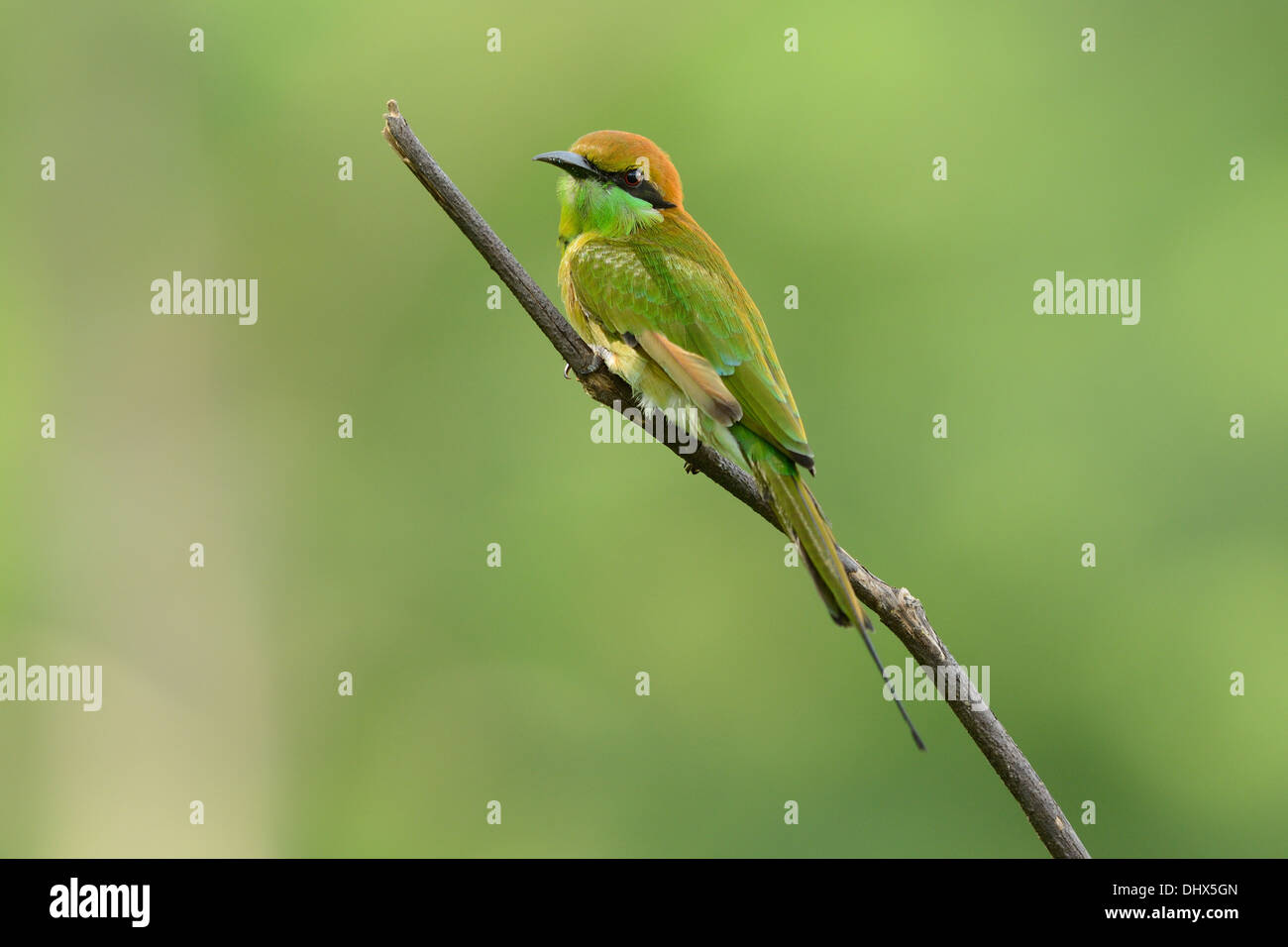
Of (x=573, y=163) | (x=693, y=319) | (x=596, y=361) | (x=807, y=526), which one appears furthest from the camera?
(x=573, y=163)

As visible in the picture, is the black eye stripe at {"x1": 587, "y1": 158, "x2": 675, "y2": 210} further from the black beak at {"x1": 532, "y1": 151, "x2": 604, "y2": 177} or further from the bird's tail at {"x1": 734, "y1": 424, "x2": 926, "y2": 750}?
the bird's tail at {"x1": 734, "y1": 424, "x2": 926, "y2": 750}

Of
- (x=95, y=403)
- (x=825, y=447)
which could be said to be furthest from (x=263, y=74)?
(x=825, y=447)

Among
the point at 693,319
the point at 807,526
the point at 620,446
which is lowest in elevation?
the point at 807,526

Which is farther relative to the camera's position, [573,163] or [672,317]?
[573,163]

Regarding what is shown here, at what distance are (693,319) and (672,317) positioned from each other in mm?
52

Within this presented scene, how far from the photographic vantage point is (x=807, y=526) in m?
2.74

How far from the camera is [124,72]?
351 inches

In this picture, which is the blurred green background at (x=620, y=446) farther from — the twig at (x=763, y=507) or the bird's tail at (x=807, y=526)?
the twig at (x=763, y=507)

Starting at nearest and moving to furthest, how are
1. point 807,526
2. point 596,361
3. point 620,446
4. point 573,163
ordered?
point 807,526 → point 596,361 → point 573,163 → point 620,446

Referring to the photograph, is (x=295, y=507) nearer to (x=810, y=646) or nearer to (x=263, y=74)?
(x=263, y=74)

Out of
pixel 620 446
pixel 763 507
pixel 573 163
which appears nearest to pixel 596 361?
pixel 763 507

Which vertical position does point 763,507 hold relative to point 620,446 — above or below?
below

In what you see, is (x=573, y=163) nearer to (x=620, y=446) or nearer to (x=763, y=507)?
(x=763, y=507)

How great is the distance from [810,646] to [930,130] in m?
3.83
